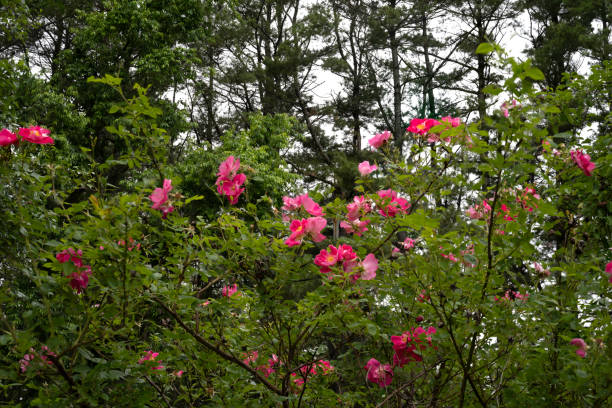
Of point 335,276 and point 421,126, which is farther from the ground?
point 421,126

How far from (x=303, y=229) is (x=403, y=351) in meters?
0.52

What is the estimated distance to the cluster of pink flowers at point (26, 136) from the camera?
4.93 ft

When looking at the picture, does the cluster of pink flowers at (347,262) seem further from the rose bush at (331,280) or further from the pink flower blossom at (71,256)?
the pink flower blossom at (71,256)

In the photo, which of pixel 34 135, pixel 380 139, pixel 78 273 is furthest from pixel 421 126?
pixel 34 135

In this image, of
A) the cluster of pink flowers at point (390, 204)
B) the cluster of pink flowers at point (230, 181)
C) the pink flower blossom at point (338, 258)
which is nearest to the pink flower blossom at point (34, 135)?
the cluster of pink flowers at point (230, 181)

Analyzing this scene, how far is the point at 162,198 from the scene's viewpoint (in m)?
1.36

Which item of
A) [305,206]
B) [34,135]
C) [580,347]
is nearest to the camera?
[580,347]

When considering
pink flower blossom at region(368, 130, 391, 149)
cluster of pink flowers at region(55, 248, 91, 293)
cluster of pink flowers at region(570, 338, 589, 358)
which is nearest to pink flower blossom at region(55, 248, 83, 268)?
cluster of pink flowers at region(55, 248, 91, 293)

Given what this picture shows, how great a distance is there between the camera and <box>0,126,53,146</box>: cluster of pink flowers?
4.93ft

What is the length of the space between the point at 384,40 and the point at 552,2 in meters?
3.82

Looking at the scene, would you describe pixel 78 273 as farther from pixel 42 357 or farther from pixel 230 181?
pixel 230 181

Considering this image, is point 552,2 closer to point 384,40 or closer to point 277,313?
point 384,40

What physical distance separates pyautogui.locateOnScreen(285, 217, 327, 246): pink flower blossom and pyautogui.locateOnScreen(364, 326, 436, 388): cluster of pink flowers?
1.40ft

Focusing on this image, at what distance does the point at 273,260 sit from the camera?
1.46 meters
